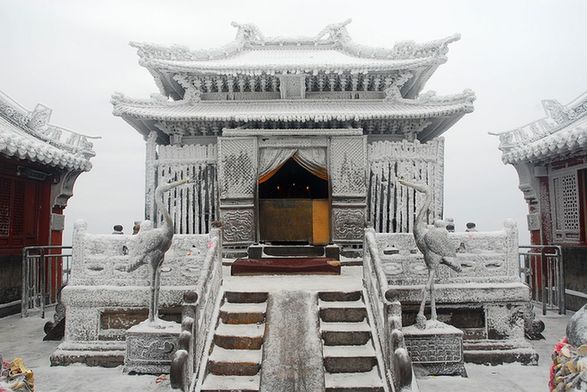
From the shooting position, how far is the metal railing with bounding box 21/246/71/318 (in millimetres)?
10922

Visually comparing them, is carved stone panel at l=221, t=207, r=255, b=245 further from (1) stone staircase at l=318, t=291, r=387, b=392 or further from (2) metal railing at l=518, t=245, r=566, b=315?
(2) metal railing at l=518, t=245, r=566, b=315

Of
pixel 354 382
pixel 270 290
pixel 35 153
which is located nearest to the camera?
pixel 354 382

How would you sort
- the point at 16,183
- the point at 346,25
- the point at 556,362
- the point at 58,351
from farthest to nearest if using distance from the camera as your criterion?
the point at 346,25, the point at 16,183, the point at 58,351, the point at 556,362

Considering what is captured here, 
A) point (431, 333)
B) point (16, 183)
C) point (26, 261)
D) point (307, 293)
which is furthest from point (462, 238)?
point (16, 183)

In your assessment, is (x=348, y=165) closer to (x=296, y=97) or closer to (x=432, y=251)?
(x=296, y=97)

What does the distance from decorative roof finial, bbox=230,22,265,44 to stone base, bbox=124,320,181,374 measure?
36.3 feet

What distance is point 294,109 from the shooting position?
11836 millimetres

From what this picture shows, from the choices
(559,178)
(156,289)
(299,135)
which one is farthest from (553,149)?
(156,289)

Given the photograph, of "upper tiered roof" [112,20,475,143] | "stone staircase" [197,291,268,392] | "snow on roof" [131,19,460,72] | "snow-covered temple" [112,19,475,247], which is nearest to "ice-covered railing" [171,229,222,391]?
"stone staircase" [197,291,268,392]

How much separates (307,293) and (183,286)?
219 centimetres

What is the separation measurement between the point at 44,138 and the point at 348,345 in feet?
38.2

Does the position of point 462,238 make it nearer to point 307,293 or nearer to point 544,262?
point 307,293

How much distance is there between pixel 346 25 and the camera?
15648 millimetres

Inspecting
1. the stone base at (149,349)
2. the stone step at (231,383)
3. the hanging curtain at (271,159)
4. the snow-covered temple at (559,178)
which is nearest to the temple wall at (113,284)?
the stone base at (149,349)
